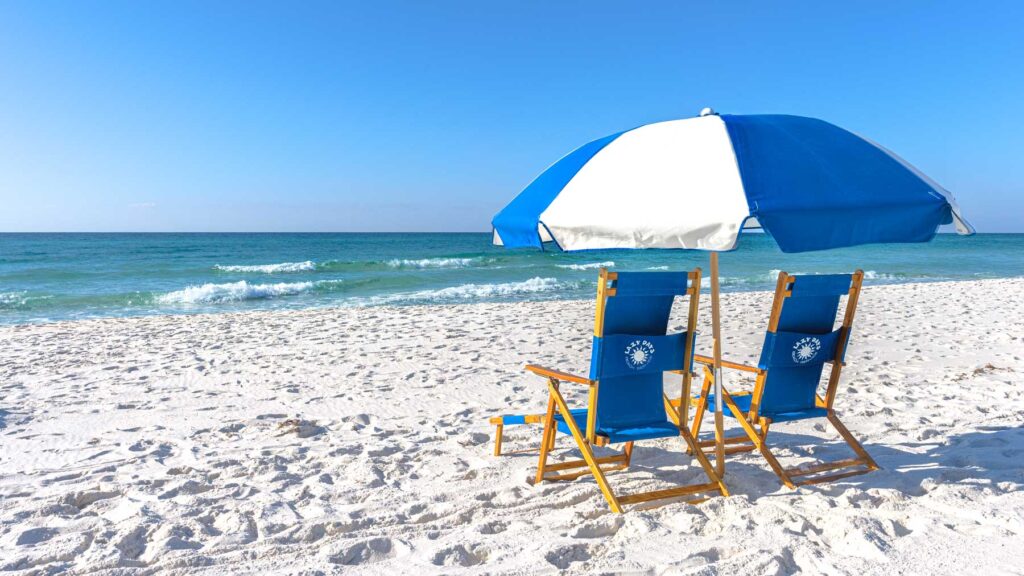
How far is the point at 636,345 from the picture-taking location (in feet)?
10.4

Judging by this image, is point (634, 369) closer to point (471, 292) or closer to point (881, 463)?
point (881, 463)

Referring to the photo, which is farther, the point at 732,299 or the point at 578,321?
the point at 732,299

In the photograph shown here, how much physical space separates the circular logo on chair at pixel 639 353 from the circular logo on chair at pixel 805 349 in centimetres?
83

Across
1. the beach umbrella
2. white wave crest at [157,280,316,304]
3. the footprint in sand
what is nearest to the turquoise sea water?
white wave crest at [157,280,316,304]

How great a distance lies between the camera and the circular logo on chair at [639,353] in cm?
318

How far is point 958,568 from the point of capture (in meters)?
2.53

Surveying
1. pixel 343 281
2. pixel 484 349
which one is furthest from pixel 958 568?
pixel 343 281

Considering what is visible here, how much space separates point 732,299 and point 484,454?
10.5m

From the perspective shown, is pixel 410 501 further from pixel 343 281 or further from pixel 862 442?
pixel 343 281

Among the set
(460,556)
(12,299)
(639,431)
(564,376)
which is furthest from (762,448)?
(12,299)

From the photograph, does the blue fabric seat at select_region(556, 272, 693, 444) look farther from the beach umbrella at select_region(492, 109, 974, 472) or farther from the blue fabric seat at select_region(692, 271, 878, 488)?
the blue fabric seat at select_region(692, 271, 878, 488)

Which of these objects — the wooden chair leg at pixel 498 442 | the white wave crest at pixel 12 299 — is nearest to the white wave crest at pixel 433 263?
the white wave crest at pixel 12 299

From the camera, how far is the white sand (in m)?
2.71

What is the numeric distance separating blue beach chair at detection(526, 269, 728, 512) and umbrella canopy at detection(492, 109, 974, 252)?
0.39 metres
